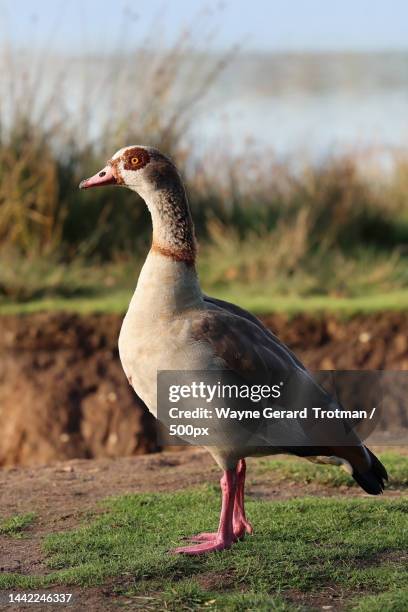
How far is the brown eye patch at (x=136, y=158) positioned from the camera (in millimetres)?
5328

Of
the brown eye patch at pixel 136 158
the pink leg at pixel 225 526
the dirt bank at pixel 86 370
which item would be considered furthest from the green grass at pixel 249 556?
the dirt bank at pixel 86 370

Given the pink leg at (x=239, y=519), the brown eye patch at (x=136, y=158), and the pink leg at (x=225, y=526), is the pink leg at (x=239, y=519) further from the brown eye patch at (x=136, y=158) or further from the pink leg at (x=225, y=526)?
the brown eye patch at (x=136, y=158)

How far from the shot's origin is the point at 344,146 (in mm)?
14914

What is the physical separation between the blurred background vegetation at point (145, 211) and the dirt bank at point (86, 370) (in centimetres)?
91

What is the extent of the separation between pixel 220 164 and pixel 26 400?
5126 millimetres

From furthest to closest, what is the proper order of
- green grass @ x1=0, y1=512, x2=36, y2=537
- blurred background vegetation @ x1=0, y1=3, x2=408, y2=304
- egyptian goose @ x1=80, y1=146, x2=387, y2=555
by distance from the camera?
blurred background vegetation @ x1=0, y1=3, x2=408, y2=304
green grass @ x1=0, y1=512, x2=36, y2=537
egyptian goose @ x1=80, y1=146, x2=387, y2=555

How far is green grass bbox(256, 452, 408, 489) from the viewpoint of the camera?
21.9 ft

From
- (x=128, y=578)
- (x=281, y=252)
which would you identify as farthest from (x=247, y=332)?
(x=281, y=252)

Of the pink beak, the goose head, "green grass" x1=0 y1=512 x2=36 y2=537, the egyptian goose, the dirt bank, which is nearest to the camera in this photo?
the egyptian goose

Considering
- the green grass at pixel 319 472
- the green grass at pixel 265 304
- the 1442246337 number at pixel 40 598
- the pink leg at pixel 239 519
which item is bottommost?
the green grass at pixel 319 472

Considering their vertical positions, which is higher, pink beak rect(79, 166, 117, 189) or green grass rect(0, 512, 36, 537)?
pink beak rect(79, 166, 117, 189)

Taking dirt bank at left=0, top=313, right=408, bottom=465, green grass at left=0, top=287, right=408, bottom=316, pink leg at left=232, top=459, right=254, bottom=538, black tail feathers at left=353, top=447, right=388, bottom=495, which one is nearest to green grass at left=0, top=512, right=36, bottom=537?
pink leg at left=232, top=459, right=254, bottom=538

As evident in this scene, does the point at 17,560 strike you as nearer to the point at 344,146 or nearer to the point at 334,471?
the point at 334,471

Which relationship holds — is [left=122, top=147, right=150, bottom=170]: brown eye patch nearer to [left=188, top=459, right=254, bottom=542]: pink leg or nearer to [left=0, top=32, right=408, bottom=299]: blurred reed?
[left=188, top=459, right=254, bottom=542]: pink leg
